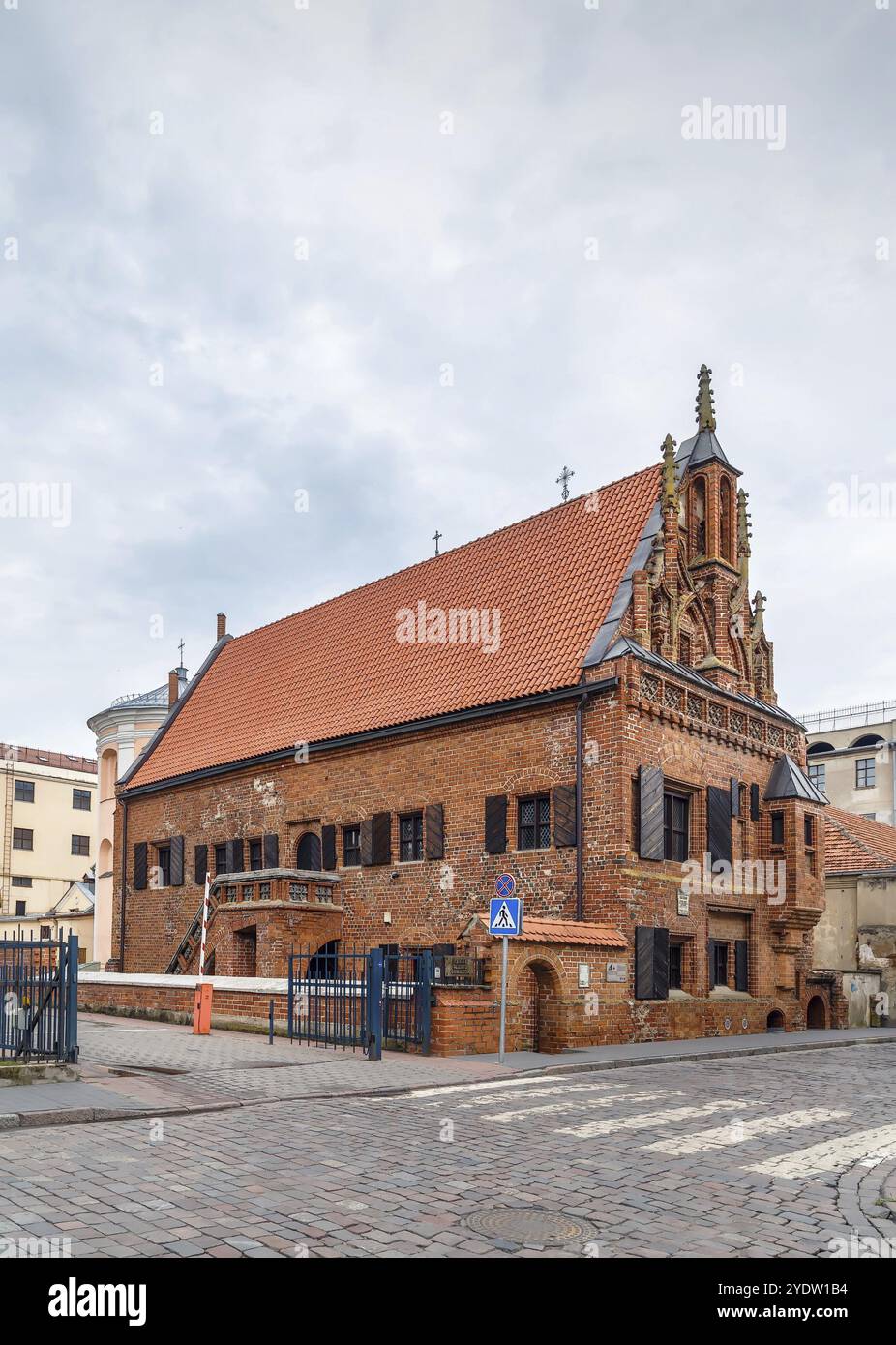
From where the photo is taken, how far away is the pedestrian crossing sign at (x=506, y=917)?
1692 centimetres

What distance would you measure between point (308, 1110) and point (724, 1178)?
15.4 feet

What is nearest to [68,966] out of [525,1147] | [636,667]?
[525,1147]

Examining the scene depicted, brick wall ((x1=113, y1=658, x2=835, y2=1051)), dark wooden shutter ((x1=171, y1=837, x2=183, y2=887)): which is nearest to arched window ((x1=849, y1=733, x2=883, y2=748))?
brick wall ((x1=113, y1=658, x2=835, y2=1051))

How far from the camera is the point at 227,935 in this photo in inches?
1032

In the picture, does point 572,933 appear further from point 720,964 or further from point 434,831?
point 720,964

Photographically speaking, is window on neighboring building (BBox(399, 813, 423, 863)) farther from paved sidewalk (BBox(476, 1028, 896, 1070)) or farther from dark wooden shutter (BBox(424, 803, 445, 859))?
paved sidewalk (BBox(476, 1028, 896, 1070))

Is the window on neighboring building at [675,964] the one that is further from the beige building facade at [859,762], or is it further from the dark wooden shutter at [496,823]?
the beige building facade at [859,762]

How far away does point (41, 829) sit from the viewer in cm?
6244

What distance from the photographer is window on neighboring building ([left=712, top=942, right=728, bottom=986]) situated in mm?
24500

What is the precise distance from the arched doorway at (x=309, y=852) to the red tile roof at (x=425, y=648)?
244cm

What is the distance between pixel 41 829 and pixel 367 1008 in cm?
4999

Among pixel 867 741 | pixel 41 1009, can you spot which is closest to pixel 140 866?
pixel 41 1009

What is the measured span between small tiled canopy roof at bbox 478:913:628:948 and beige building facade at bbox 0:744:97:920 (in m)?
47.1
